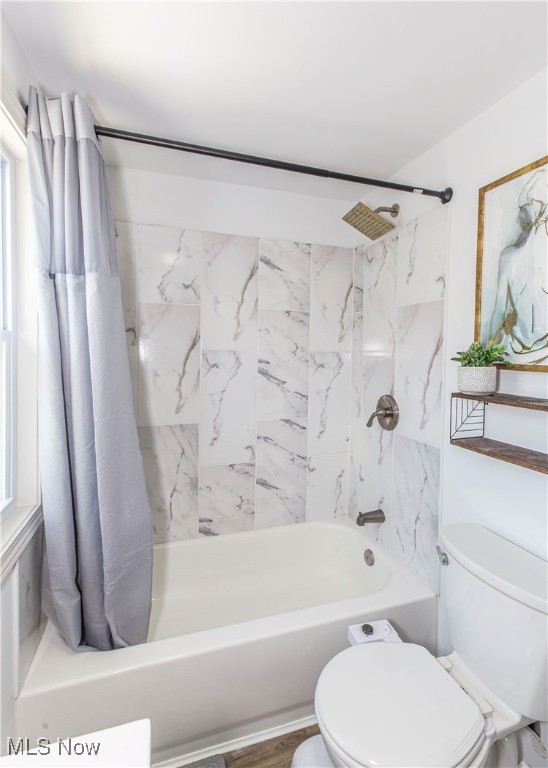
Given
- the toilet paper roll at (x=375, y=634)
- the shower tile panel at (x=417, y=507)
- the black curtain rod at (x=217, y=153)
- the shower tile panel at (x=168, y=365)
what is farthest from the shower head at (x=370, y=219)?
the toilet paper roll at (x=375, y=634)

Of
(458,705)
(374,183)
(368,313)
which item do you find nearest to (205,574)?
(458,705)

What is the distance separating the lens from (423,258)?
171 centimetres

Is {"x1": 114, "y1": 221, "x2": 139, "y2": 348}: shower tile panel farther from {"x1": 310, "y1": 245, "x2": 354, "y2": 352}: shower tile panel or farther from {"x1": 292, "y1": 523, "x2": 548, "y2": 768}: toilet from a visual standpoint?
{"x1": 292, "y1": 523, "x2": 548, "y2": 768}: toilet

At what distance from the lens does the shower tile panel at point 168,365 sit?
195 centimetres

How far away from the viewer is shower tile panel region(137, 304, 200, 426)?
1.95 metres

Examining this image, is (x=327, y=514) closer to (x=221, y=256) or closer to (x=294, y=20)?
(x=221, y=256)

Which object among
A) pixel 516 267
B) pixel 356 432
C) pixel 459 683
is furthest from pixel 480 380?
pixel 356 432

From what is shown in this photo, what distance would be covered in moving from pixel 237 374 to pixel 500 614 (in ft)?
4.89

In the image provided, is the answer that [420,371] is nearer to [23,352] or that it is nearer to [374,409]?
→ [374,409]

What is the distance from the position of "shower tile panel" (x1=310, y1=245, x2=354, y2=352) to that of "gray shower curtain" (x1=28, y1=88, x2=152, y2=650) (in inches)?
45.6

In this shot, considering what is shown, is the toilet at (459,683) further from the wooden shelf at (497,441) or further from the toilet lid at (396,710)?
the wooden shelf at (497,441)

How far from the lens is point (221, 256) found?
6.70 feet

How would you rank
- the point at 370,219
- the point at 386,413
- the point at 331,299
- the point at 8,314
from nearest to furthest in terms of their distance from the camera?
the point at 8,314 < the point at 370,219 < the point at 386,413 < the point at 331,299

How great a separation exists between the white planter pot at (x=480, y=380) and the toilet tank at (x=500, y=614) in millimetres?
503
